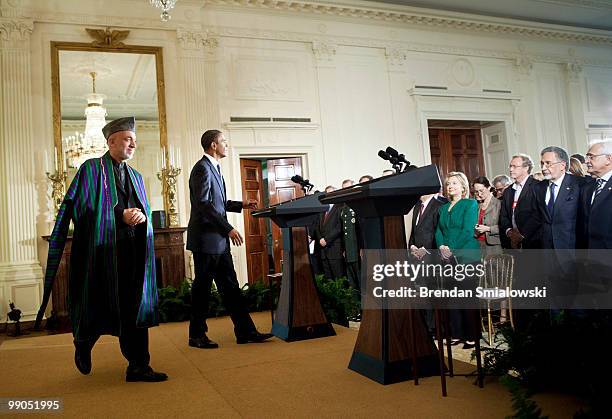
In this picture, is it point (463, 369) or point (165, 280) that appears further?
point (165, 280)

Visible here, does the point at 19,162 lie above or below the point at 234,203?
above

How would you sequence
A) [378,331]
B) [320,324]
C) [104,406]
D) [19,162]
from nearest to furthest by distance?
[104,406], [378,331], [320,324], [19,162]

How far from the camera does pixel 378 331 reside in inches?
97.3

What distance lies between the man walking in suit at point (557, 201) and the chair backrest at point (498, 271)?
1.01 feet

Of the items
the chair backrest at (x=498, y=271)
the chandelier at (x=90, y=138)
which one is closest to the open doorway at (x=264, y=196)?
the chandelier at (x=90, y=138)

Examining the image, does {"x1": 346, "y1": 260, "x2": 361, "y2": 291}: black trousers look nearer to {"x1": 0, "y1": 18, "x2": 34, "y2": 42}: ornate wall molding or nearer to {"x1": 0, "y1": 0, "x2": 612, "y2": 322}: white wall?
{"x1": 0, "y1": 0, "x2": 612, "y2": 322}: white wall

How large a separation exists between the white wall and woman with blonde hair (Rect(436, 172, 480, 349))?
140 inches

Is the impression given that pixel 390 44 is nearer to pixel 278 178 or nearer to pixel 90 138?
pixel 278 178

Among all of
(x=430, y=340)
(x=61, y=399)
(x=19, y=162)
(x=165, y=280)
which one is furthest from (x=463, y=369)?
(x=19, y=162)

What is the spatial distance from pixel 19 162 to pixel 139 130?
1.42 metres

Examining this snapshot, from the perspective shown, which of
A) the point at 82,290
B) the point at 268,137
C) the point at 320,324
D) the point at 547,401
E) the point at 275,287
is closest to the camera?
the point at 547,401

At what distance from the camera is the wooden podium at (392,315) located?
240cm

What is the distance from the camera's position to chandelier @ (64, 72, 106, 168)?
20.7 ft

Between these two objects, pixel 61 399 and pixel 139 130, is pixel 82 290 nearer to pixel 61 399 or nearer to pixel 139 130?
pixel 61 399
